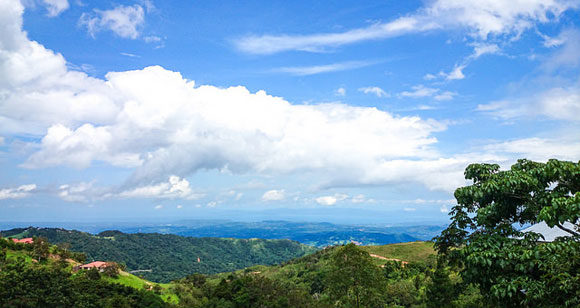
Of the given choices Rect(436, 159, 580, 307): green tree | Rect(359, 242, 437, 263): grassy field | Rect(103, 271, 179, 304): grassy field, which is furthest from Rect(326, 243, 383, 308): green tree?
Rect(359, 242, 437, 263): grassy field

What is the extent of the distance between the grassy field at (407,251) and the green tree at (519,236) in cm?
7673

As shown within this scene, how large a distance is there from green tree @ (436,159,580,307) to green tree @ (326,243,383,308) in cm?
1840

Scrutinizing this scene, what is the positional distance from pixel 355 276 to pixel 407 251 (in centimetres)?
7099

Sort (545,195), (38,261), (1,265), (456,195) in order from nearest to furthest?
1. (545,195)
2. (456,195)
3. (1,265)
4. (38,261)

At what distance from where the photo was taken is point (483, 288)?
39.6 ft

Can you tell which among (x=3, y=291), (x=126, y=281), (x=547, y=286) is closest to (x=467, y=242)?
(x=547, y=286)

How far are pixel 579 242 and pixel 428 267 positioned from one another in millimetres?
67532

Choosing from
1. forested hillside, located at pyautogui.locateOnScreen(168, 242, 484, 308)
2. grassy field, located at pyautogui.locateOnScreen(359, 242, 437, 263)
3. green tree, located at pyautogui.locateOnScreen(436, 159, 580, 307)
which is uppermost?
green tree, located at pyautogui.locateOnScreen(436, 159, 580, 307)

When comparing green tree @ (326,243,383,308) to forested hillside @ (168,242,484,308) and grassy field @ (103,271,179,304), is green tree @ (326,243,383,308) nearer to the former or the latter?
forested hillside @ (168,242,484,308)

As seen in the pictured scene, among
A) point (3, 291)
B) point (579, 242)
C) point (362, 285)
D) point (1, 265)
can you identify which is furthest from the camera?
point (1, 265)

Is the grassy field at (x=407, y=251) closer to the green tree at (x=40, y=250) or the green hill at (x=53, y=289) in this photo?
the green hill at (x=53, y=289)

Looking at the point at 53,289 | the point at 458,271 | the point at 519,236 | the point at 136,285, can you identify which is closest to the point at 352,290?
the point at 458,271

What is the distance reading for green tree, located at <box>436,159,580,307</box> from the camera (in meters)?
10.1

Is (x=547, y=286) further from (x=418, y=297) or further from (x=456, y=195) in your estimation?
(x=418, y=297)
